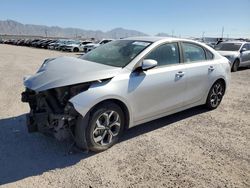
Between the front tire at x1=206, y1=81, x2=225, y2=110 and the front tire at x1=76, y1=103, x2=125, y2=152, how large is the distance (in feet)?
8.40

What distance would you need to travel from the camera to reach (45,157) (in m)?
3.71

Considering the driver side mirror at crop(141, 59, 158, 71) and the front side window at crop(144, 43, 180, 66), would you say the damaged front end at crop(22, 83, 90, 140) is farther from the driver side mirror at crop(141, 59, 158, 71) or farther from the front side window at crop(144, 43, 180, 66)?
the front side window at crop(144, 43, 180, 66)

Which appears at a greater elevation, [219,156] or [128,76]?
[128,76]

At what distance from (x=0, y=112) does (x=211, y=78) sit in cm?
450

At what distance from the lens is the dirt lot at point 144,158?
3227 mm

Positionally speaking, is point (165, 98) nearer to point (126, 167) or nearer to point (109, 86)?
point (109, 86)

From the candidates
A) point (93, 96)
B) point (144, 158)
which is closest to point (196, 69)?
point (144, 158)

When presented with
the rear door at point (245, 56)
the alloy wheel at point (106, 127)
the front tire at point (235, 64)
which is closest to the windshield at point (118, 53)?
the alloy wheel at point (106, 127)

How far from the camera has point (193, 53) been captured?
5250 millimetres

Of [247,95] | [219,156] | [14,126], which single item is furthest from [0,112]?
[247,95]

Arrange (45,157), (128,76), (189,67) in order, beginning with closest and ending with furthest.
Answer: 1. (45,157)
2. (128,76)
3. (189,67)

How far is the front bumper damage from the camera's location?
3.52m

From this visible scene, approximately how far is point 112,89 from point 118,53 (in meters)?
1.08

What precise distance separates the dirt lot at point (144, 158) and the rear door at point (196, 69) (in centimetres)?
56
